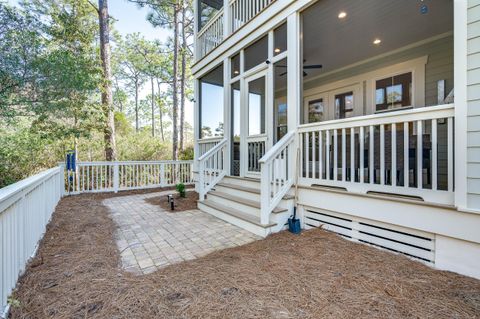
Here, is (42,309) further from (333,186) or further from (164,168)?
(164,168)

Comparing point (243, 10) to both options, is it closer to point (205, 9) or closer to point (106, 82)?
point (205, 9)

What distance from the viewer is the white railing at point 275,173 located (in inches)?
125

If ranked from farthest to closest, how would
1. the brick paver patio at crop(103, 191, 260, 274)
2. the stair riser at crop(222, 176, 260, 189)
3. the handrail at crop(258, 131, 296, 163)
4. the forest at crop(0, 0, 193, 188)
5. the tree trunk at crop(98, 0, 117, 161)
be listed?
1. the tree trunk at crop(98, 0, 117, 161)
2. the forest at crop(0, 0, 193, 188)
3. the stair riser at crop(222, 176, 260, 189)
4. the handrail at crop(258, 131, 296, 163)
5. the brick paver patio at crop(103, 191, 260, 274)

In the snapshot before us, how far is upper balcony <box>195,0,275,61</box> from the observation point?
15.3 feet

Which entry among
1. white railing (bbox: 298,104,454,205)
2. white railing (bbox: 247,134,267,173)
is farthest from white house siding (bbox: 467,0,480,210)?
white railing (bbox: 247,134,267,173)

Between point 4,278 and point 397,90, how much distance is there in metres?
6.67

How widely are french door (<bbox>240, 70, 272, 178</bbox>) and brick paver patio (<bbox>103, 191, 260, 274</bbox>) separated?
1364mm

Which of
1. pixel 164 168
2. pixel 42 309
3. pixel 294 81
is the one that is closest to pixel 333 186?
pixel 294 81

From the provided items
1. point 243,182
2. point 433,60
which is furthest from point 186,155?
point 433,60

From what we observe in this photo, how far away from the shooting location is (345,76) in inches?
234

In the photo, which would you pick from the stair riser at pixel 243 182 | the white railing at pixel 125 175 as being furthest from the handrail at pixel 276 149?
the white railing at pixel 125 175

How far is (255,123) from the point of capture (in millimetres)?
4754

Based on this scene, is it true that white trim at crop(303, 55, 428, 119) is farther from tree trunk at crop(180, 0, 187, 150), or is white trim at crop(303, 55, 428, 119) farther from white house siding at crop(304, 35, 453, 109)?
tree trunk at crop(180, 0, 187, 150)

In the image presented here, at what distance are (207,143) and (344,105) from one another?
3.78 meters
